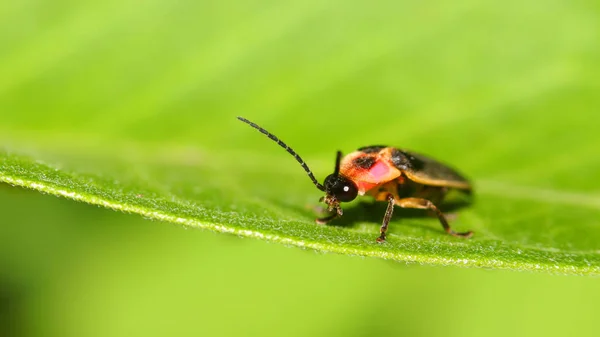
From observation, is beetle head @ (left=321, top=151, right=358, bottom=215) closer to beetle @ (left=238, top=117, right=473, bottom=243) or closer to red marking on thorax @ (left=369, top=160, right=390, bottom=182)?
beetle @ (left=238, top=117, right=473, bottom=243)

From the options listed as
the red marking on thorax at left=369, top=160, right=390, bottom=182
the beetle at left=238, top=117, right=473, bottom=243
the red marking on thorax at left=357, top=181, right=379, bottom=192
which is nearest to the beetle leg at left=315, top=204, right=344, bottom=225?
the beetle at left=238, top=117, right=473, bottom=243

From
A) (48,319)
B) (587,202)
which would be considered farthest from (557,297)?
(48,319)

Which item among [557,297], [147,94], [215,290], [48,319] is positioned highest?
[147,94]

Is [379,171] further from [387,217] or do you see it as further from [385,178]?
[387,217]

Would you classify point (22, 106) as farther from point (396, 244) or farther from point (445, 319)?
point (445, 319)

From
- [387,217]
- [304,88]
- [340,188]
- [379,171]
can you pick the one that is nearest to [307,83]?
[304,88]

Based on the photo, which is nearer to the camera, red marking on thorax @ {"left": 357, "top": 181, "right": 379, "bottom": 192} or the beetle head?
the beetle head

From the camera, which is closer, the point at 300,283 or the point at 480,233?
the point at 480,233
